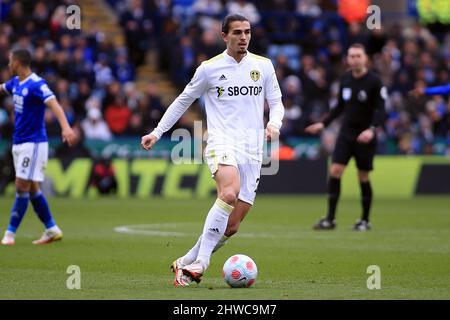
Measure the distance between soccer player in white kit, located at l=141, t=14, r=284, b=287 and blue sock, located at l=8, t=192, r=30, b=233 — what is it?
4.32 meters

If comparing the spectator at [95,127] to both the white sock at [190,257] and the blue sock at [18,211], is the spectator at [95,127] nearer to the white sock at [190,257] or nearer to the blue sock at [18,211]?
the blue sock at [18,211]

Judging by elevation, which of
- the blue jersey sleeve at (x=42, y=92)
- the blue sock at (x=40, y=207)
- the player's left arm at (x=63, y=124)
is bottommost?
the blue sock at (x=40, y=207)

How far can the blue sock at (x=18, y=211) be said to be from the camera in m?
13.0

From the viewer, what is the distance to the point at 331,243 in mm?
13375

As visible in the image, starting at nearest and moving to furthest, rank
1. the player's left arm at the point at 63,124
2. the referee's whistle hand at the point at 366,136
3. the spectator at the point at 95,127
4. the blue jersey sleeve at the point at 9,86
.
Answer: the player's left arm at the point at 63,124, the blue jersey sleeve at the point at 9,86, the referee's whistle hand at the point at 366,136, the spectator at the point at 95,127

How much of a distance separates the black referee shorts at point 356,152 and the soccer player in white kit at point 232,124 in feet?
20.8

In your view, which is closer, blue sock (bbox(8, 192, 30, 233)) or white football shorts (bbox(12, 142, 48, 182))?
white football shorts (bbox(12, 142, 48, 182))

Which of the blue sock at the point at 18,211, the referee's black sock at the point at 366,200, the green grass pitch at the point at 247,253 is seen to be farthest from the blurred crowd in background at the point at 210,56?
the blue sock at the point at 18,211

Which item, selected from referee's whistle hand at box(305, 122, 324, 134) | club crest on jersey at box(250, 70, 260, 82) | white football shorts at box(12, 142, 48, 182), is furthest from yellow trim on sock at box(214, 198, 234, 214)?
referee's whistle hand at box(305, 122, 324, 134)

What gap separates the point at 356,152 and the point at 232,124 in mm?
6675

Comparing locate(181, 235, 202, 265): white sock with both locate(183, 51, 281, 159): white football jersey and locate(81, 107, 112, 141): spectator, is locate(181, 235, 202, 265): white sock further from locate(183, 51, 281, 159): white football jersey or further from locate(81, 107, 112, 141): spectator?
locate(81, 107, 112, 141): spectator

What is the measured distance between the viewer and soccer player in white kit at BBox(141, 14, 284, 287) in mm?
9039

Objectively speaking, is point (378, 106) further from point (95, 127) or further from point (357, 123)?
point (95, 127)
